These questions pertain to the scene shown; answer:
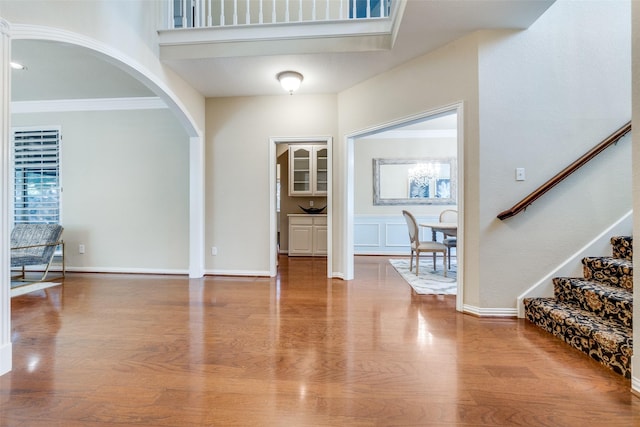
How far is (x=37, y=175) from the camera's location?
4.39m

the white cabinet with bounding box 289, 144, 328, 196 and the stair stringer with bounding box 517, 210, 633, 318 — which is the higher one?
the white cabinet with bounding box 289, 144, 328, 196

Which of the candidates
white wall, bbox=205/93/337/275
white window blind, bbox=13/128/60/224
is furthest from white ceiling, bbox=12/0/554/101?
white window blind, bbox=13/128/60/224

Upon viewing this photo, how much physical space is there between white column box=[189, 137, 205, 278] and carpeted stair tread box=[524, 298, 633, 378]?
388 cm

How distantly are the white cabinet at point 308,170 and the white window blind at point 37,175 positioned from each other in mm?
3860

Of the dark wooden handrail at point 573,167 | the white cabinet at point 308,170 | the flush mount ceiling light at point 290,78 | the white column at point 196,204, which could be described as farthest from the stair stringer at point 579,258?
the white cabinet at point 308,170

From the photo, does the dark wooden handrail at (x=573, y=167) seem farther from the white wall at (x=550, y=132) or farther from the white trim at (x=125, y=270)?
the white trim at (x=125, y=270)

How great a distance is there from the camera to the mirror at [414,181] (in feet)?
19.3

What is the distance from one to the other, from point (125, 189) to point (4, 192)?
2918 millimetres

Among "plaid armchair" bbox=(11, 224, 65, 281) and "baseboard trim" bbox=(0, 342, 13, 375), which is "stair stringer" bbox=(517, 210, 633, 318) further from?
"plaid armchair" bbox=(11, 224, 65, 281)

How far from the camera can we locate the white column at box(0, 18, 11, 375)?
63.5 inches

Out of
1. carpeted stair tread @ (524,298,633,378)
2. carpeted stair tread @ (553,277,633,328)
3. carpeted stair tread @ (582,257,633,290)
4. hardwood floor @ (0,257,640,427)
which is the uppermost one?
carpeted stair tread @ (582,257,633,290)

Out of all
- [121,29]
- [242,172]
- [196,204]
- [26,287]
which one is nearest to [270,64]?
[121,29]

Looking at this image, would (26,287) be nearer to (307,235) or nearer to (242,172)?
(242,172)

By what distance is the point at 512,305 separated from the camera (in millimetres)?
2521
